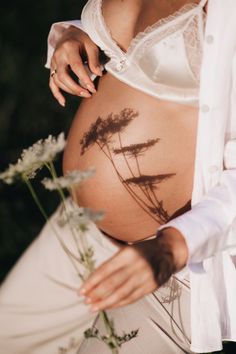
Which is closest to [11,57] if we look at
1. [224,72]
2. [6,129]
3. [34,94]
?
[34,94]

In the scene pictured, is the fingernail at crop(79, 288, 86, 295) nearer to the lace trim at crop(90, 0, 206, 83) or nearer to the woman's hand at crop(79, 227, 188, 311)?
the woman's hand at crop(79, 227, 188, 311)

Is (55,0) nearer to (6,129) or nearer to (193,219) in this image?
(6,129)

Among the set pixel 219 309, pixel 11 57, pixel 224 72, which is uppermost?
pixel 11 57

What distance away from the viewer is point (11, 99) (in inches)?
119

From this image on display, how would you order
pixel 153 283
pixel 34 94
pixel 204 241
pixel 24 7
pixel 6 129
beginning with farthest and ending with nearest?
1. pixel 24 7
2. pixel 34 94
3. pixel 6 129
4. pixel 204 241
5. pixel 153 283

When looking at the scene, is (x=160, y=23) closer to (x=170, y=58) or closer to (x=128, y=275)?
(x=170, y=58)

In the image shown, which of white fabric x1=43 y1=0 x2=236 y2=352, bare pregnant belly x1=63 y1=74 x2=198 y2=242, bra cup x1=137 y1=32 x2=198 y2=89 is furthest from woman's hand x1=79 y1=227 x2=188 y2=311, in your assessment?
bra cup x1=137 y1=32 x2=198 y2=89

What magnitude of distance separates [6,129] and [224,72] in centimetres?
191

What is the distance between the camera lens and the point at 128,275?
2.62 ft

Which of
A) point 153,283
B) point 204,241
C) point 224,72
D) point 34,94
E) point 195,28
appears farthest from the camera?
point 34,94

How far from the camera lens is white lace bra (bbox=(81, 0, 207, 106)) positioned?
50.5 inches

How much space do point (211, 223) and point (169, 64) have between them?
0.51 metres

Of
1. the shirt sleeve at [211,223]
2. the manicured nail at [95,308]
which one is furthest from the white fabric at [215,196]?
the manicured nail at [95,308]

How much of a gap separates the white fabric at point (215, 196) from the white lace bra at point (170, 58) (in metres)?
0.08
